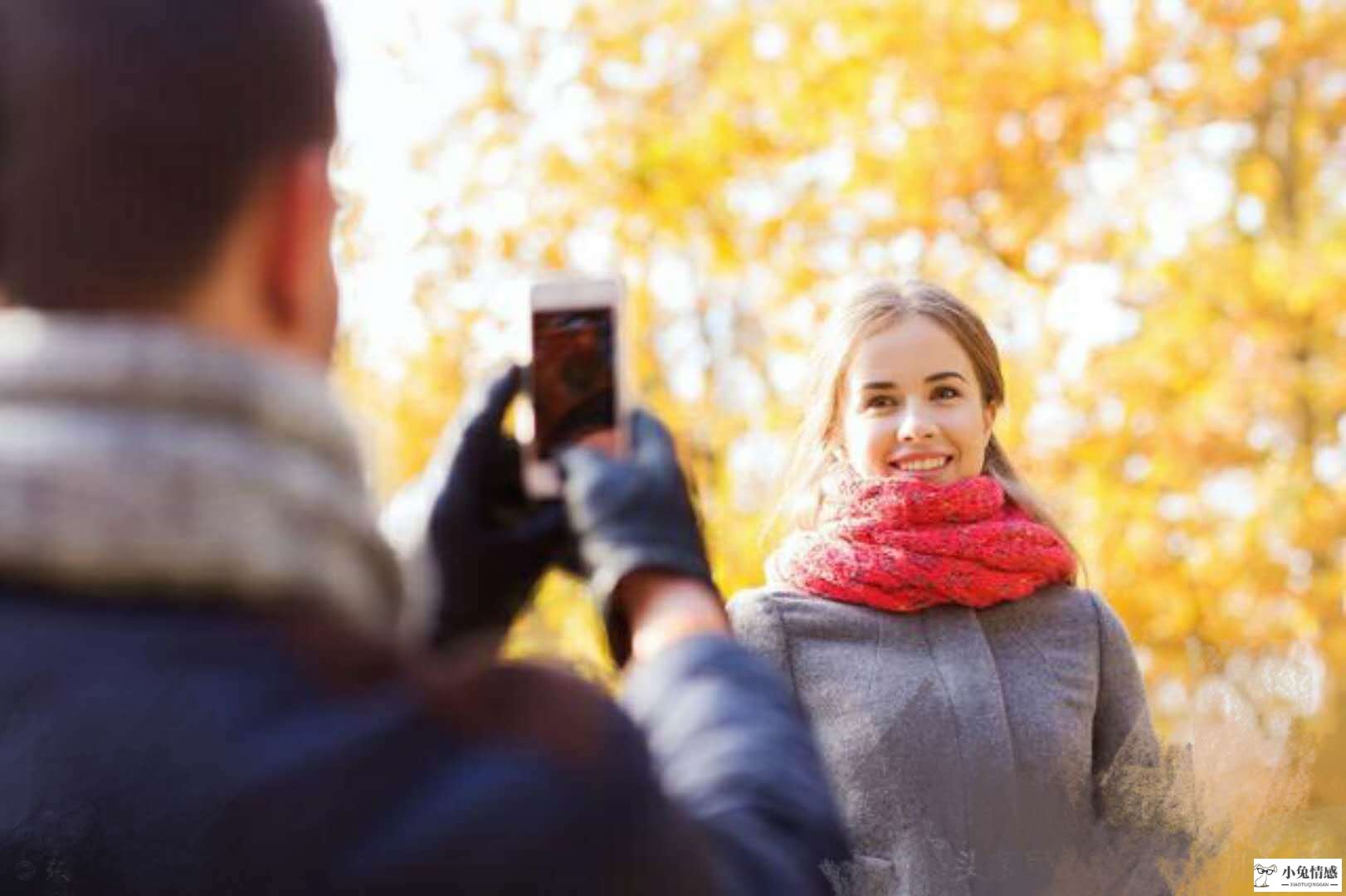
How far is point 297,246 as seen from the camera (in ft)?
3.09

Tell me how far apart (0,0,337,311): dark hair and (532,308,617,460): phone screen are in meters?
0.37

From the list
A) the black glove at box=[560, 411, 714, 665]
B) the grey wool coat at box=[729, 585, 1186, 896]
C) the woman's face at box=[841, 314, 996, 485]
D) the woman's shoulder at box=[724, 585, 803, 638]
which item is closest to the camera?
the black glove at box=[560, 411, 714, 665]

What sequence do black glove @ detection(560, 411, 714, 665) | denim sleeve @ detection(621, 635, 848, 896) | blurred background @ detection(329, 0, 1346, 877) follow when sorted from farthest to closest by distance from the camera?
blurred background @ detection(329, 0, 1346, 877) → black glove @ detection(560, 411, 714, 665) → denim sleeve @ detection(621, 635, 848, 896)

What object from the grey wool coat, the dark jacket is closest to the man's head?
the dark jacket

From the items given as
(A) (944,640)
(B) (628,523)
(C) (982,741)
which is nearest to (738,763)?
(B) (628,523)

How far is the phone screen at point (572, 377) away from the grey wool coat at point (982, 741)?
3.83 feet

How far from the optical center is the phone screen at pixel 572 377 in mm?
1255

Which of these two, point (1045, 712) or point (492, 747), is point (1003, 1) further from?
point (492, 747)

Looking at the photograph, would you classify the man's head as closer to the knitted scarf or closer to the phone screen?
the knitted scarf

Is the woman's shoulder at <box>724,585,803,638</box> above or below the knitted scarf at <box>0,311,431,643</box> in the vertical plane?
below

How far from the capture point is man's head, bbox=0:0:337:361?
91 cm

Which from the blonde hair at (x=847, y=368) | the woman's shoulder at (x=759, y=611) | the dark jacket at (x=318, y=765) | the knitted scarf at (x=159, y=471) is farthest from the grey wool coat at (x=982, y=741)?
the knitted scarf at (x=159, y=471)

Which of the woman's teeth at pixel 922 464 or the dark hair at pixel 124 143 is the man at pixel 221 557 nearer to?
the dark hair at pixel 124 143

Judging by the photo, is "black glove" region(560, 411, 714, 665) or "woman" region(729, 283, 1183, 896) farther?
"woman" region(729, 283, 1183, 896)
